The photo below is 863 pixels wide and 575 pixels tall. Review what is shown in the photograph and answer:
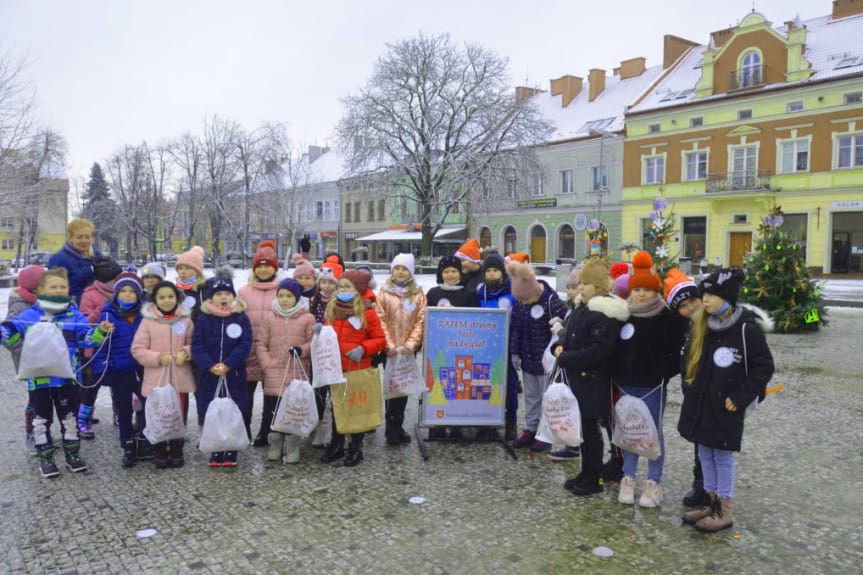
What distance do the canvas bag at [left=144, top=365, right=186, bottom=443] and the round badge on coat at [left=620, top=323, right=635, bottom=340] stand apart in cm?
360

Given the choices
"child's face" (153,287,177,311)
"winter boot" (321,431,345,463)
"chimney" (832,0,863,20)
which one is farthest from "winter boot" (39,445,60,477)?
"chimney" (832,0,863,20)

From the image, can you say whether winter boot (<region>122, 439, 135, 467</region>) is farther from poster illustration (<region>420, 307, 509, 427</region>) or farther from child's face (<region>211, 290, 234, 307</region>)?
poster illustration (<region>420, 307, 509, 427</region>)

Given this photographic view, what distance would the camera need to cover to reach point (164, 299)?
17.5 ft

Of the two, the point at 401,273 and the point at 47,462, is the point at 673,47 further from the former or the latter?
the point at 47,462

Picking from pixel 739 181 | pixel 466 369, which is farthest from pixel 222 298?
pixel 739 181

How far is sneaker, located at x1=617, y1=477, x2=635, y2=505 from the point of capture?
462 cm

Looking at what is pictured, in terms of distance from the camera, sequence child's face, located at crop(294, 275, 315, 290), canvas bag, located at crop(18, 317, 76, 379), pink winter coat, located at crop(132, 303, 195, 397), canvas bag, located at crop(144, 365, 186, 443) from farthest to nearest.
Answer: child's face, located at crop(294, 275, 315, 290), pink winter coat, located at crop(132, 303, 195, 397), canvas bag, located at crop(144, 365, 186, 443), canvas bag, located at crop(18, 317, 76, 379)

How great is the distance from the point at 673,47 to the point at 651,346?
41.0 meters

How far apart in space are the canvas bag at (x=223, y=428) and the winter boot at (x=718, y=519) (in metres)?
3.46

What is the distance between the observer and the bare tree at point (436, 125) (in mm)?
29391

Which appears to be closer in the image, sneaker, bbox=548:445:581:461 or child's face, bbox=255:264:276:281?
sneaker, bbox=548:445:581:461

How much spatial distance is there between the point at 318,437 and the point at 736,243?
34511mm

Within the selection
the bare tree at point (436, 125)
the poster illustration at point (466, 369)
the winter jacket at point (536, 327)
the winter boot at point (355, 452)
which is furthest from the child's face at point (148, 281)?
the bare tree at point (436, 125)

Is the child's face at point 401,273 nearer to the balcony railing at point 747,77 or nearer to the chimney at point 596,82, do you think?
the balcony railing at point 747,77
